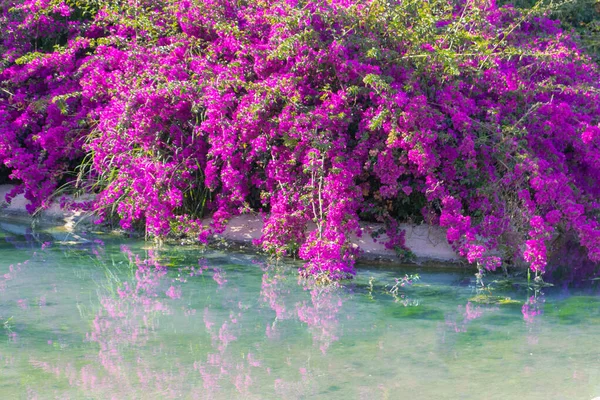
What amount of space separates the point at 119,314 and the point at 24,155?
3.92 m

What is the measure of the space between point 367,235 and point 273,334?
7.62ft

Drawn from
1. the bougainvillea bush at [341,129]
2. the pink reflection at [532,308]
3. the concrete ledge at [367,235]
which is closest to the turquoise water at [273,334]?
the pink reflection at [532,308]

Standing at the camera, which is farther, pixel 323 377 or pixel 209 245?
pixel 209 245

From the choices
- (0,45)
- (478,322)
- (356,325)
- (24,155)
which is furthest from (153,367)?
(0,45)

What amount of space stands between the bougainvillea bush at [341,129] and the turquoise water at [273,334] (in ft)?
1.34

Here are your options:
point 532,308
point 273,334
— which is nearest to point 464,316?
point 532,308

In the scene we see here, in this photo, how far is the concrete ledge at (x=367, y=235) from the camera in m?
6.78

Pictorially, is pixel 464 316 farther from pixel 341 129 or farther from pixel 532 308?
pixel 341 129

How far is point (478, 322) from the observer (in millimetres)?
5152

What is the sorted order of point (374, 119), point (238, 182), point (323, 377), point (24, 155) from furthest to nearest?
point (24, 155)
point (238, 182)
point (374, 119)
point (323, 377)

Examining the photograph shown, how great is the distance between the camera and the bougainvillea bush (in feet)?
20.7

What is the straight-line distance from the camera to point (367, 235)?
697 cm

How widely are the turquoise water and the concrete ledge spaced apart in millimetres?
231

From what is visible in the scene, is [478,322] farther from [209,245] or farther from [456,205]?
[209,245]
